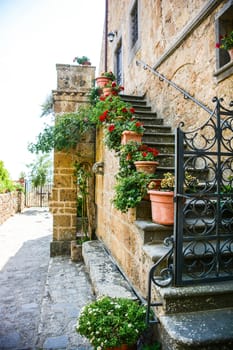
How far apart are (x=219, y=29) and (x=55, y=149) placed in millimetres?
4323

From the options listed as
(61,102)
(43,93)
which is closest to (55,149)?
(61,102)

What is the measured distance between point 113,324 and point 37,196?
702 inches

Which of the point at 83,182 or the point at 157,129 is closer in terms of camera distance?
the point at 157,129

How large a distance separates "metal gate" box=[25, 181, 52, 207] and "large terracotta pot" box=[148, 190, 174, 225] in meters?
17.0

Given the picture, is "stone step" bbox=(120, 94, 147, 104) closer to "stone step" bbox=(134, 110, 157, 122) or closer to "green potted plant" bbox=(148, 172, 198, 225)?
"stone step" bbox=(134, 110, 157, 122)

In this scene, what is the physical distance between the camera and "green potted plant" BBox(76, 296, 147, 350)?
6.15ft

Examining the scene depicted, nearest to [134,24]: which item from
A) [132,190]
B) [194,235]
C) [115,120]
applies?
[115,120]

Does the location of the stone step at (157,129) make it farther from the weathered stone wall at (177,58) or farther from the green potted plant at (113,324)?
the green potted plant at (113,324)

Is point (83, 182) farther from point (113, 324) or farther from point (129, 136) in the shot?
point (113, 324)

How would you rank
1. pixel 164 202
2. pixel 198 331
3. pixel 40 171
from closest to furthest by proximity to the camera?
pixel 198 331 → pixel 164 202 → pixel 40 171

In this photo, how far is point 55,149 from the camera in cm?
621

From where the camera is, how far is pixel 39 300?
388 cm

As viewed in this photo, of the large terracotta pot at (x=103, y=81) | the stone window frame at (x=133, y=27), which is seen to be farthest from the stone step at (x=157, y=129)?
the stone window frame at (x=133, y=27)

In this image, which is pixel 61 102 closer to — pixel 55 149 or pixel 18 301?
pixel 55 149
